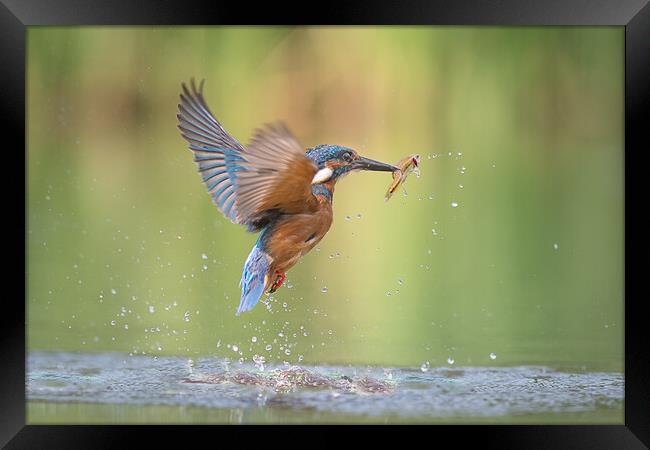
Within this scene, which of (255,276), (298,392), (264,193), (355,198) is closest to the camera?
(264,193)

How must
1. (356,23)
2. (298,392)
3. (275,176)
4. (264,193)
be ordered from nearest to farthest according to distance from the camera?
1. (356,23)
2. (275,176)
3. (264,193)
4. (298,392)

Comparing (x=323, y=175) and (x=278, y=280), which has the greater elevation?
(x=323, y=175)

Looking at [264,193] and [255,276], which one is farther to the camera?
[255,276]

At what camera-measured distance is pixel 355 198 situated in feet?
15.0

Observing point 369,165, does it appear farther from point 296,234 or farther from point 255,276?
point 255,276

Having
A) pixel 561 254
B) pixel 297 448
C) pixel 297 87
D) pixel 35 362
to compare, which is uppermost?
pixel 297 87

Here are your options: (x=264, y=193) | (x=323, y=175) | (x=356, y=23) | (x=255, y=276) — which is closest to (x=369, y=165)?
(x=323, y=175)

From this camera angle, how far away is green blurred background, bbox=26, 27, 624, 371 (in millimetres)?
4246

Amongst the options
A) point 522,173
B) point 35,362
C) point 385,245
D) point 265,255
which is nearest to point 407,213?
point 385,245

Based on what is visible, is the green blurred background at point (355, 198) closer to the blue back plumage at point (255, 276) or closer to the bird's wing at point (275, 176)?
the blue back plumage at point (255, 276)

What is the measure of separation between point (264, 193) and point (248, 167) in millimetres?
144

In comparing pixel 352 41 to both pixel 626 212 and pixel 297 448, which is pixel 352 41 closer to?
pixel 626 212

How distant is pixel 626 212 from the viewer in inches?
139

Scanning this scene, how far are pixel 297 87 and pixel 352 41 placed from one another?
427 mm
